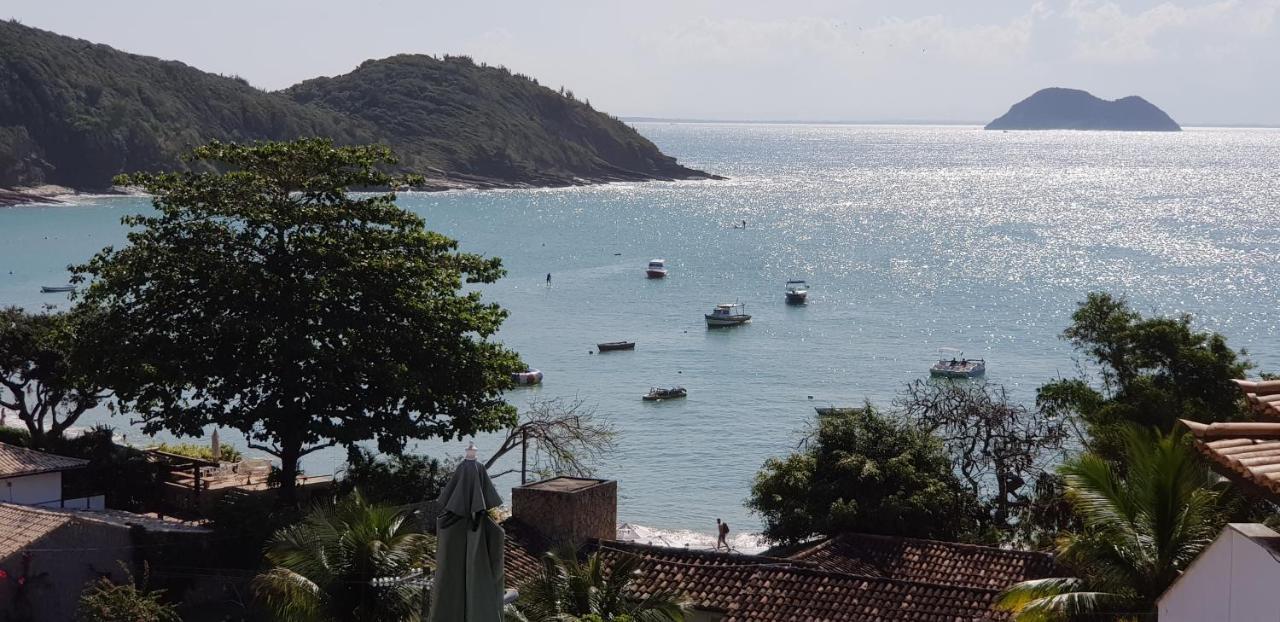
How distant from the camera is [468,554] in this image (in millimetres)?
10305

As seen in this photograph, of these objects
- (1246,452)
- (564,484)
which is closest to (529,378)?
(564,484)

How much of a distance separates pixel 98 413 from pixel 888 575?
1383 inches

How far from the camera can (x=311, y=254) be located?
2341cm

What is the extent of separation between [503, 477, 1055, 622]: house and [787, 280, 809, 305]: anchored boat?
62216 millimetres

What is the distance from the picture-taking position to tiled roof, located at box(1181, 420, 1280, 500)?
6328 mm

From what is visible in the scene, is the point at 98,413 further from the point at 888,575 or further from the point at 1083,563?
the point at 1083,563

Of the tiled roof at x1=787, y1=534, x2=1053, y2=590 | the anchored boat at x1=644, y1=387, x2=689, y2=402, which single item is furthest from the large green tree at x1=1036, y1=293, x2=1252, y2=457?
the anchored boat at x1=644, y1=387, x2=689, y2=402

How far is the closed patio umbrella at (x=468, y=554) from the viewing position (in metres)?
10.2

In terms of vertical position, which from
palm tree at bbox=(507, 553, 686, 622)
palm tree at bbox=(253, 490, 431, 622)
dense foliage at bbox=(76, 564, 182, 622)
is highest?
palm tree at bbox=(253, 490, 431, 622)

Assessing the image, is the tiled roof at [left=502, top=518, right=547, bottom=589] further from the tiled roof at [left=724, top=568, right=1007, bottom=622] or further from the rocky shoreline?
the rocky shoreline

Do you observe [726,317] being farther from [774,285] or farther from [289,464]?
[289,464]

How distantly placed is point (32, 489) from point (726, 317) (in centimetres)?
5689

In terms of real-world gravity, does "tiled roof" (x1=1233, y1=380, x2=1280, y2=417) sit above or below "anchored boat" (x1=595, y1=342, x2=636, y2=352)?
above

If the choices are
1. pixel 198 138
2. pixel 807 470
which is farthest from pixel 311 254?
pixel 198 138
